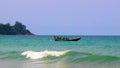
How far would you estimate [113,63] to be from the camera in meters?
19.9

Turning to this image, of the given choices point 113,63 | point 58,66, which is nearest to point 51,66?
point 58,66

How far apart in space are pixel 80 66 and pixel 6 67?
3477 millimetres

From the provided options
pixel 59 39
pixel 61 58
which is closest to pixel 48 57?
pixel 61 58

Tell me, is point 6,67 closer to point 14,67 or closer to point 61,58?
point 14,67

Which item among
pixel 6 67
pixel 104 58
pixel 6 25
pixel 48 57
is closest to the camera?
pixel 6 67

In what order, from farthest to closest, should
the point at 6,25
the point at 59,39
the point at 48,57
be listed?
the point at 6,25
the point at 59,39
the point at 48,57

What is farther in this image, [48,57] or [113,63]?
[48,57]

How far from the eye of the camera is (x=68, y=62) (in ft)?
67.7

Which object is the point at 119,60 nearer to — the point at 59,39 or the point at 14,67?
the point at 14,67

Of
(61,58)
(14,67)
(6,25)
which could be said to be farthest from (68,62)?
(6,25)

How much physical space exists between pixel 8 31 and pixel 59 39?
81.2 m

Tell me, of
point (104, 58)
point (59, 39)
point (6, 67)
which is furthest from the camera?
point (59, 39)

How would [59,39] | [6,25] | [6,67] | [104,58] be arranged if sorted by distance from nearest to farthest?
[6,67]
[104,58]
[59,39]
[6,25]

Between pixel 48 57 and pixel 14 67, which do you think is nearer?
pixel 14 67
